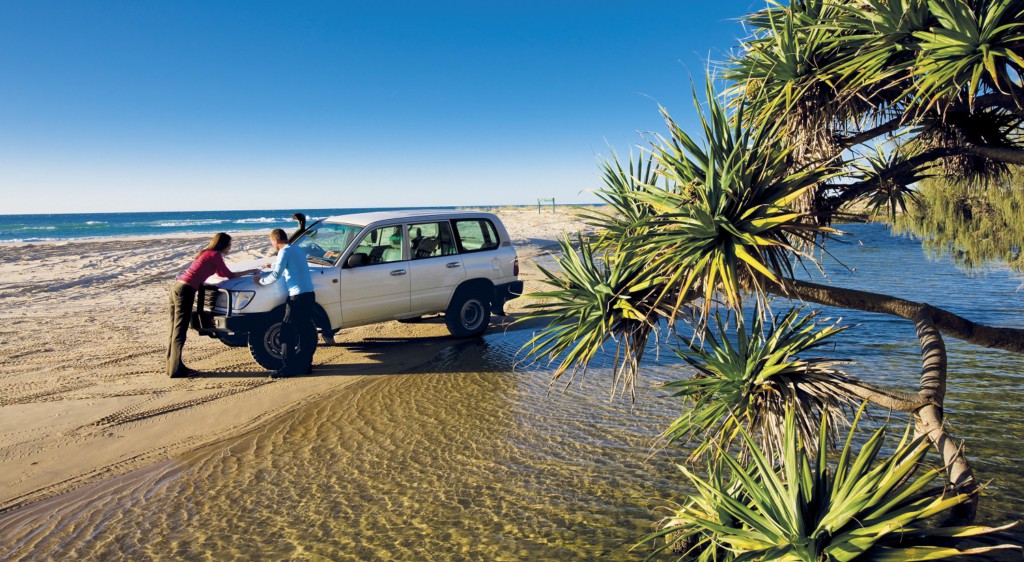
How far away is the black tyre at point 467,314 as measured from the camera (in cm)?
963

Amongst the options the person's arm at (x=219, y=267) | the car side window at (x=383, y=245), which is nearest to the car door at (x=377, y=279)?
the car side window at (x=383, y=245)

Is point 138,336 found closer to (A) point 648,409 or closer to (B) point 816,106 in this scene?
(A) point 648,409

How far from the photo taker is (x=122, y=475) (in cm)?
488

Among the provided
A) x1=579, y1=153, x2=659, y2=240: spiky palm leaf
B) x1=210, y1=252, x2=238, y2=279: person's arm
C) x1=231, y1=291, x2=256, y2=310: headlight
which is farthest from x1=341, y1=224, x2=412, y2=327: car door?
x1=579, y1=153, x2=659, y2=240: spiky palm leaf

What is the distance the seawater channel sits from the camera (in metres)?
3.90

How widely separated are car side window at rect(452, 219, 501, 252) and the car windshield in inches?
70.3

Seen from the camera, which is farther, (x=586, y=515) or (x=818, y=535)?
(x=586, y=515)

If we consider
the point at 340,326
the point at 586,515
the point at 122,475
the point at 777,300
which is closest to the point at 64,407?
the point at 122,475

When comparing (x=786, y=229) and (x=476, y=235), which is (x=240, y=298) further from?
(x=786, y=229)

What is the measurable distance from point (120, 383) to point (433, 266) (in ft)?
14.3

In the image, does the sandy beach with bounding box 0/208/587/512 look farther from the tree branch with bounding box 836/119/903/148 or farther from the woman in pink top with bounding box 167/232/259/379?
the tree branch with bounding box 836/119/903/148

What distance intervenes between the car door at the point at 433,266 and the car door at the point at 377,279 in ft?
0.51

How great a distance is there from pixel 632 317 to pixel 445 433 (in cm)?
301

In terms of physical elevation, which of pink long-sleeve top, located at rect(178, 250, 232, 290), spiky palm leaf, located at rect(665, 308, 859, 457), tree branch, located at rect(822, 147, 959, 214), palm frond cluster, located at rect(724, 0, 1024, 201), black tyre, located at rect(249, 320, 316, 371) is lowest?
black tyre, located at rect(249, 320, 316, 371)
